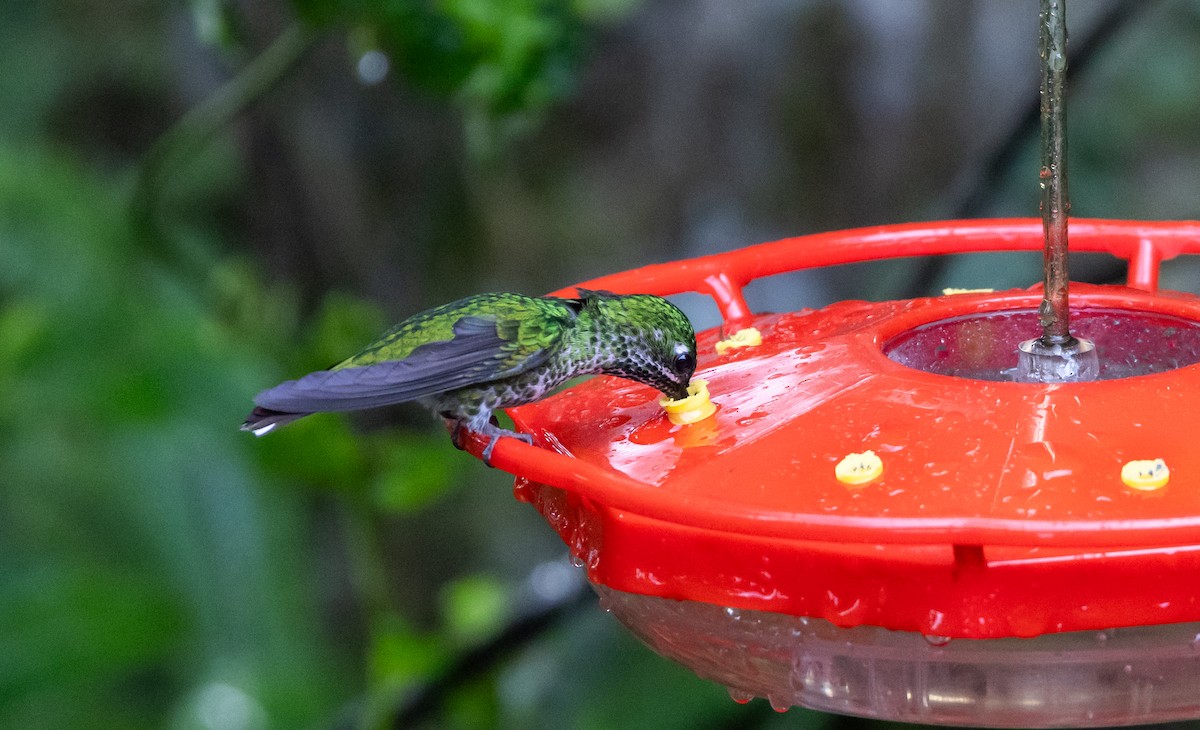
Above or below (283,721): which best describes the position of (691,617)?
above

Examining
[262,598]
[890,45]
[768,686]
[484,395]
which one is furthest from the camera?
[262,598]

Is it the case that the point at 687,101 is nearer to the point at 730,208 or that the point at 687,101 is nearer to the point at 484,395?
the point at 730,208

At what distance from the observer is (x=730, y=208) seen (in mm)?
3189

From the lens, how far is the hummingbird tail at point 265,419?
1116 mm

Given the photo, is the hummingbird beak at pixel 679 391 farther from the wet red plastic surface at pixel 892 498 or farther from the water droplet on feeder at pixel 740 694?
the water droplet on feeder at pixel 740 694

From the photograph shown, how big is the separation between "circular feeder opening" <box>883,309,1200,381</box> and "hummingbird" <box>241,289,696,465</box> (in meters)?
0.25

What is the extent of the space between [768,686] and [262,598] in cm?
246

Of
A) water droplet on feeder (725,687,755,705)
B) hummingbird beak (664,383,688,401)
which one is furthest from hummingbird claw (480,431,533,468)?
water droplet on feeder (725,687,755,705)

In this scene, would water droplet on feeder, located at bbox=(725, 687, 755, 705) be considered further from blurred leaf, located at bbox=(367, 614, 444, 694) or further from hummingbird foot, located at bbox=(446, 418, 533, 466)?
blurred leaf, located at bbox=(367, 614, 444, 694)

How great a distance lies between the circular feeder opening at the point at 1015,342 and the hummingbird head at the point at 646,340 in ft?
0.77

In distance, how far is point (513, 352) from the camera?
123 centimetres

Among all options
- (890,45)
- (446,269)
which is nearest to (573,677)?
(446,269)

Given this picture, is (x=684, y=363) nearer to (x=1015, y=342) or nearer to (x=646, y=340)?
(x=646, y=340)

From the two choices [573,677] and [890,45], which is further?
[573,677]
